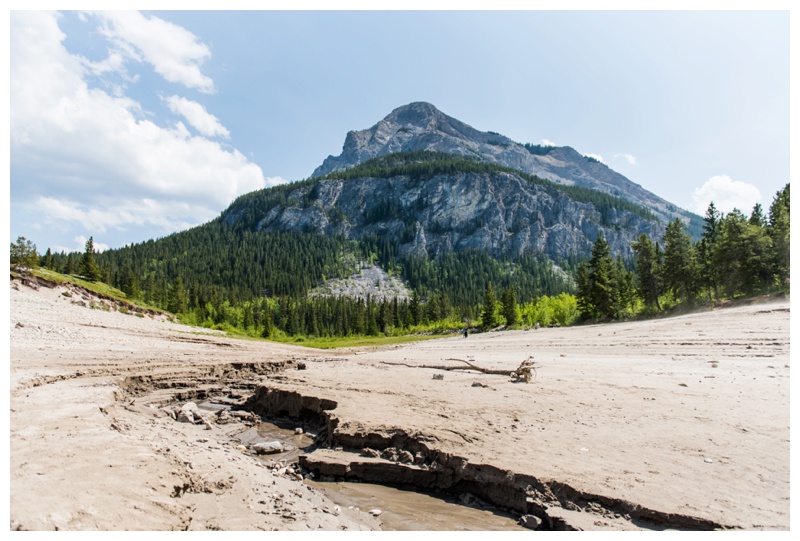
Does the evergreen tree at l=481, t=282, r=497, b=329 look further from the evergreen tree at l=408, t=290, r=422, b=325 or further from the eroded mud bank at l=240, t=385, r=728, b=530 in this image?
the eroded mud bank at l=240, t=385, r=728, b=530

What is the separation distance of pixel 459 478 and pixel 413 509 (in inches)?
45.2

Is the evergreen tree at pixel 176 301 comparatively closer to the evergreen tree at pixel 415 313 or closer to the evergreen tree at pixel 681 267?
the evergreen tree at pixel 415 313

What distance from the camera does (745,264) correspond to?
4138 cm

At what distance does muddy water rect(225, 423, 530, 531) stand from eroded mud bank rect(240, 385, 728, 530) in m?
0.29

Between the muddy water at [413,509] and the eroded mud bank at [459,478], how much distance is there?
0.95ft

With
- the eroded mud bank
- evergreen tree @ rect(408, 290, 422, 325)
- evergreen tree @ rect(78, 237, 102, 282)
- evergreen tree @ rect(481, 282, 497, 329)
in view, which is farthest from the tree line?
evergreen tree @ rect(78, 237, 102, 282)

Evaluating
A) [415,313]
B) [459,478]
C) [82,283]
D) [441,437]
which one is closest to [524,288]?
[415,313]

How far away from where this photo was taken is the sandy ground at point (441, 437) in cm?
621

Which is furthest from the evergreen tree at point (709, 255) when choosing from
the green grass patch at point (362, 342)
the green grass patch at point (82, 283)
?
the green grass patch at point (82, 283)

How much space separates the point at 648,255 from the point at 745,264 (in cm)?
1160

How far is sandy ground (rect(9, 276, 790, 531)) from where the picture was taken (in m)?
6.21

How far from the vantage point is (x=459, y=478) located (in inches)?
324

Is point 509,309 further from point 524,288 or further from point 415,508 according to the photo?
point 524,288

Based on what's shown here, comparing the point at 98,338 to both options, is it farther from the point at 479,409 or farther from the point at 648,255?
the point at 648,255
